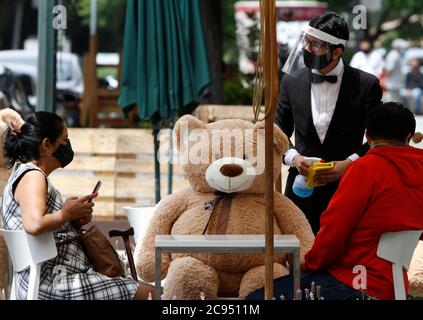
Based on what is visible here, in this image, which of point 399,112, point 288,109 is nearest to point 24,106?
point 288,109

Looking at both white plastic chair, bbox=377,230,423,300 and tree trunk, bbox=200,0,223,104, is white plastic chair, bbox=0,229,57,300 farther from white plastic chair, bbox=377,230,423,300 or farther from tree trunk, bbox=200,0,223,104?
tree trunk, bbox=200,0,223,104

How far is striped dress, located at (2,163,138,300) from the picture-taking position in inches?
196

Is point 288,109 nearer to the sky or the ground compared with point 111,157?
nearer to the sky

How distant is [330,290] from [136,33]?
3.77m

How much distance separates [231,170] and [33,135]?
3.30 feet

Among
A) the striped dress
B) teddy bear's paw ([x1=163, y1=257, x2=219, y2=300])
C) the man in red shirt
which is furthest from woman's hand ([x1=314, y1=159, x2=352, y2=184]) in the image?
the striped dress

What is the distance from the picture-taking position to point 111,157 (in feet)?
33.3

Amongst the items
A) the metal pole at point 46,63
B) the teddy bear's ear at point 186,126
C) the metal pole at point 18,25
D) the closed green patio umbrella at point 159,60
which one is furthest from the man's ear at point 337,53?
the metal pole at point 18,25

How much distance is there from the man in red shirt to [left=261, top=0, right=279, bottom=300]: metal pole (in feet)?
1.28

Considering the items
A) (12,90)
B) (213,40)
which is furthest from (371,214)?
(12,90)

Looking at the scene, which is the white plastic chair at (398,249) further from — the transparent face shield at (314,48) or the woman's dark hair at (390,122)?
the transparent face shield at (314,48)

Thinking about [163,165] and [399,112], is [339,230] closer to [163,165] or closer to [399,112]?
[399,112]

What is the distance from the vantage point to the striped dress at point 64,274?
4.98 m
